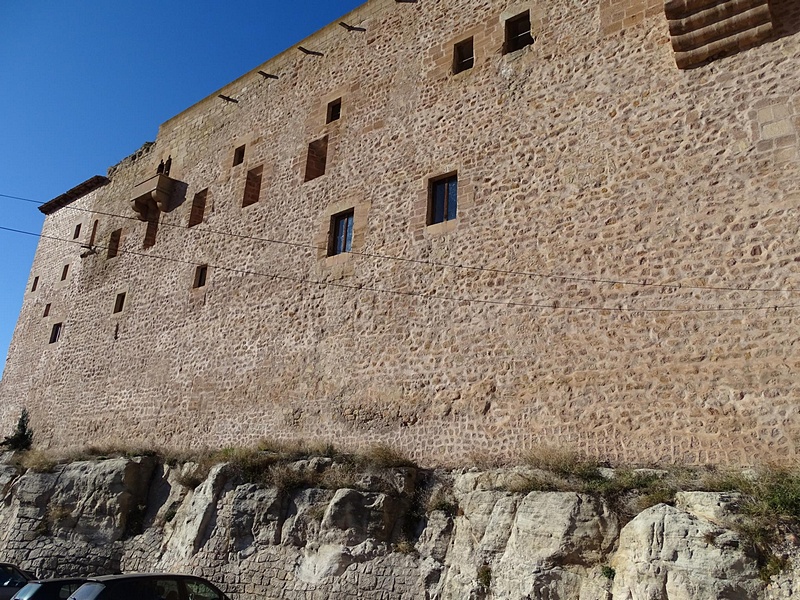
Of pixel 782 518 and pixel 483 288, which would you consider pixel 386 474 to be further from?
pixel 782 518

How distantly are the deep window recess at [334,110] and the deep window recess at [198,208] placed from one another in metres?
4.20

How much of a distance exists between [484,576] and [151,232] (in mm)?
13245

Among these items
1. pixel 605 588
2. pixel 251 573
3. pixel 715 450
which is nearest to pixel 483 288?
pixel 715 450

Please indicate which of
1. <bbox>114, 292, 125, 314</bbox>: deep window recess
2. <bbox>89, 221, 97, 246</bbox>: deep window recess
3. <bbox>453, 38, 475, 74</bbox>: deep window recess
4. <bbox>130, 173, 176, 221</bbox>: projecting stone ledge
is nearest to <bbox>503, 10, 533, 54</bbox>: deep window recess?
<bbox>453, 38, 475, 74</bbox>: deep window recess

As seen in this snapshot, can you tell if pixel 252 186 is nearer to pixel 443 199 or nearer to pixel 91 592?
pixel 443 199

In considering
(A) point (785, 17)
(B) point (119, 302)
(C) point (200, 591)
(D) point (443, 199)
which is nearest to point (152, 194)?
(B) point (119, 302)

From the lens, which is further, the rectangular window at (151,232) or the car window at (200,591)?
the rectangular window at (151,232)

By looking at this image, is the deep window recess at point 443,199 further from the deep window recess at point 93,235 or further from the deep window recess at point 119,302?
the deep window recess at point 93,235

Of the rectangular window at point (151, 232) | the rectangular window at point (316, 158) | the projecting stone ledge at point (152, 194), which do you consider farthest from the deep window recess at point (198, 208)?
the rectangular window at point (316, 158)

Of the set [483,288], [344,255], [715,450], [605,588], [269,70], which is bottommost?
[605,588]

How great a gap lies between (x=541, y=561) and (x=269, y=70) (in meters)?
12.5

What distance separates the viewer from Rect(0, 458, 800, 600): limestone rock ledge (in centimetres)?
589

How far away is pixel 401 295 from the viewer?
1026 centimetres

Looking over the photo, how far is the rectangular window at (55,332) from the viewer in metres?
18.8
